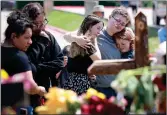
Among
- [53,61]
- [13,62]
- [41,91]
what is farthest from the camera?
[53,61]

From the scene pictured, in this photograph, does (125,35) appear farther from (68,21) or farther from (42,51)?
(68,21)

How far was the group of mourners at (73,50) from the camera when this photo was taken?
433cm

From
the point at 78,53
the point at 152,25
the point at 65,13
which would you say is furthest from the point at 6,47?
the point at 65,13

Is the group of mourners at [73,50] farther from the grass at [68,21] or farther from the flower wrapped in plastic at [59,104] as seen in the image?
the grass at [68,21]

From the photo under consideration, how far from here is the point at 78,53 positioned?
15.0 feet

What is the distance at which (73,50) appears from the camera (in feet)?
15.0

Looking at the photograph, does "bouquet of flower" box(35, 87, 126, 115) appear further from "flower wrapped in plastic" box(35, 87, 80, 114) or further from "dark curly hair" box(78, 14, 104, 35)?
"dark curly hair" box(78, 14, 104, 35)

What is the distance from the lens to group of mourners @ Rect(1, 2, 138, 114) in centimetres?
433

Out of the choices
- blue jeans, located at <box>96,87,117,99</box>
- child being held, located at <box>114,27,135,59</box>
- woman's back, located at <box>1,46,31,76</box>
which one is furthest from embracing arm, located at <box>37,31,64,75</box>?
woman's back, located at <box>1,46,31,76</box>

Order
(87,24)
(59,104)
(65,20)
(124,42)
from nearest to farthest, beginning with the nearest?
1. (59,104)
2. (87,24)
3. (124,42)
4. (65,20)

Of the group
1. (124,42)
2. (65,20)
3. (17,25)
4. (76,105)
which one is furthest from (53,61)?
(65,20)

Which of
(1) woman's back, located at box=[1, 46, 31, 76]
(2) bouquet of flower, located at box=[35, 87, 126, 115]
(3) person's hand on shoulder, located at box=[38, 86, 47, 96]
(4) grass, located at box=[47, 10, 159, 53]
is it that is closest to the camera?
(2) bouquet of flower, located at box=[35, 87, 126, 115]

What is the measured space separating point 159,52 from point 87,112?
0.69 m

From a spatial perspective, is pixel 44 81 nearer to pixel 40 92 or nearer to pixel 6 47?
pixel 40 92
